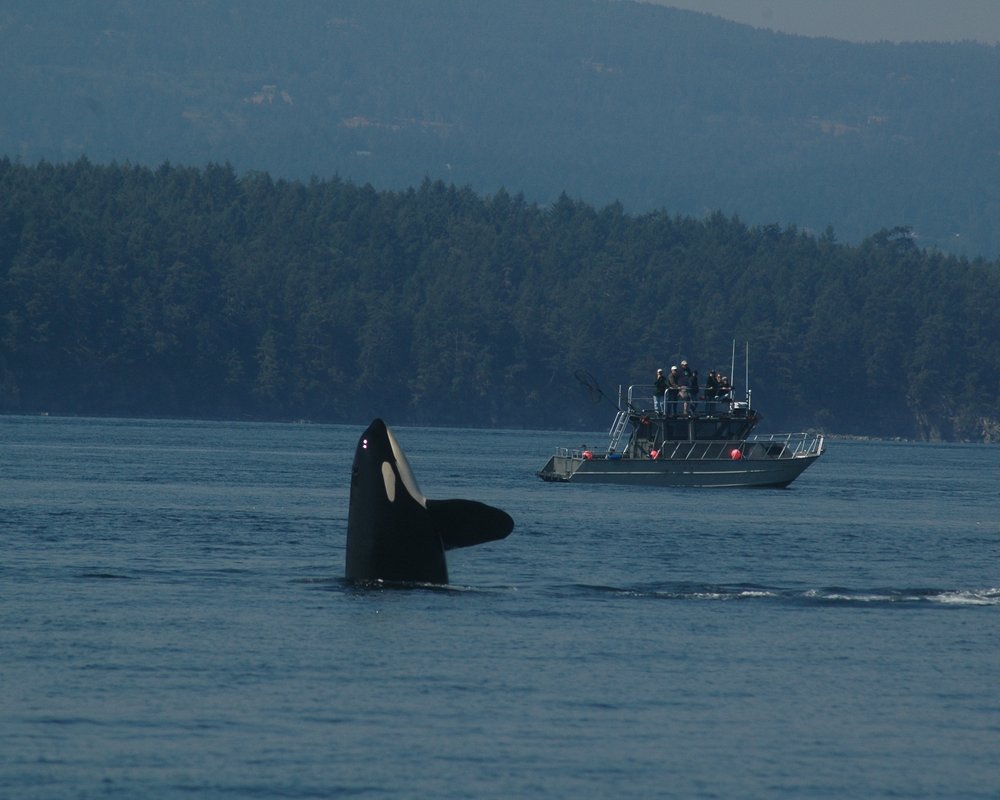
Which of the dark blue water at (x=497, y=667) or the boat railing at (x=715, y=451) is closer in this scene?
the dark blue water at (x=497, y=667)

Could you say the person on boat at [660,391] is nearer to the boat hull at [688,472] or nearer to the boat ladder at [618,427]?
the boat ladder at [618,427]

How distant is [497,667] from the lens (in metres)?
25.4

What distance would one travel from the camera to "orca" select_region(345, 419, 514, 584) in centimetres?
2819

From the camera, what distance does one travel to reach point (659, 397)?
8844 centimetres

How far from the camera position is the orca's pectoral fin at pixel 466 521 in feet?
92.5

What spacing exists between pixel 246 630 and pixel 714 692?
302 inches

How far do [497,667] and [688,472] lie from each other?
6211 cm

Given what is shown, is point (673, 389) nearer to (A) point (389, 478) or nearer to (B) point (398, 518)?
(B) point (398, 518)

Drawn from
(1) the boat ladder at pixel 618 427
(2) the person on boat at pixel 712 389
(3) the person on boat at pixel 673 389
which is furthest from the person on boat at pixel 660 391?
(2) the person on boat at pixel 712 389

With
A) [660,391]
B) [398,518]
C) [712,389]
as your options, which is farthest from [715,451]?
[398,518]

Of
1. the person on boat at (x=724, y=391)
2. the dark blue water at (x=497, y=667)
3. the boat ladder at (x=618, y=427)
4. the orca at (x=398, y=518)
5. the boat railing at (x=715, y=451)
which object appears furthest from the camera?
the boat ladder at (x=618, y=427)

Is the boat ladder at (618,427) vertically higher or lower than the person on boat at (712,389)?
lower

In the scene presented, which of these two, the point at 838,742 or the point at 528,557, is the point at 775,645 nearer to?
the point at 838,742

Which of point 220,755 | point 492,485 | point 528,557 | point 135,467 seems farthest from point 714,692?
point 135,467
